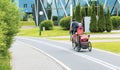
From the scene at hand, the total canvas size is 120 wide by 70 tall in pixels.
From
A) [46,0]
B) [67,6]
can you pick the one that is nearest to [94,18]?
[67,6]

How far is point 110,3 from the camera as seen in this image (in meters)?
84.9

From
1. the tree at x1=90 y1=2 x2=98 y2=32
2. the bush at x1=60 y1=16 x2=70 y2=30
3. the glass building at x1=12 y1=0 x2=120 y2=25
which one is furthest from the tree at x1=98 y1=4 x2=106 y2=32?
the glass building at x1=12 y1=0 x2=120 y2=25

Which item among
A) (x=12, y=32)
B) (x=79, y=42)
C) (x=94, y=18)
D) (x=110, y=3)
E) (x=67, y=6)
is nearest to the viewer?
(x=12, y=32)

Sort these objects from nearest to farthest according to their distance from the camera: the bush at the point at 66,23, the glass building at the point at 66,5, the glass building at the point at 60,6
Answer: the bush at the point at 66,23 → the glass building at the point at 66,5 → the glass building at the point at 60,6

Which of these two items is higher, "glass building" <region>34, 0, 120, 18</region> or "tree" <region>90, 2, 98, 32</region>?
"glass building" <region>34, 0, 120, 18</region>

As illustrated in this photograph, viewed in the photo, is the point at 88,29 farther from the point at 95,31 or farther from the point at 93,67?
the point at 93,67

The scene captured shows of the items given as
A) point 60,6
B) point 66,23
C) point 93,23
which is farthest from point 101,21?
point 60,6

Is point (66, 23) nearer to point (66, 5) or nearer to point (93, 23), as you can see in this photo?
point (93, 23)

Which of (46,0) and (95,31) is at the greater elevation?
(46,0)

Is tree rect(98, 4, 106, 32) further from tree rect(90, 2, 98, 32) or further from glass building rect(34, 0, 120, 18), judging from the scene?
glass building rect(34, 0, 120, 18)

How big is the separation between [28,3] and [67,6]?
2822 centimetres

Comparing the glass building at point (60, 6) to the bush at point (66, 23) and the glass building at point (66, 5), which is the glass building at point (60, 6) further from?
the bush at point (66, 23)

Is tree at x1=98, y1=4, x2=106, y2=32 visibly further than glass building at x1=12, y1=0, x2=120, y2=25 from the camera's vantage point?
No

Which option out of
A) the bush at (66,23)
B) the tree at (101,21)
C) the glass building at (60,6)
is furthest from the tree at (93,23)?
the glass building at (60,6)
